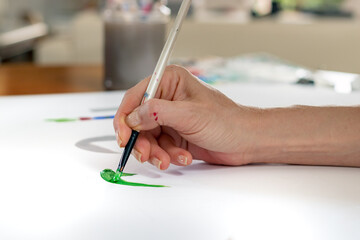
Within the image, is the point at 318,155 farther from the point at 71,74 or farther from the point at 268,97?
the point at 71,74

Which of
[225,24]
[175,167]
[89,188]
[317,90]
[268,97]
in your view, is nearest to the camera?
[89,188]

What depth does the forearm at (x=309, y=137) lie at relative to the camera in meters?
0.70

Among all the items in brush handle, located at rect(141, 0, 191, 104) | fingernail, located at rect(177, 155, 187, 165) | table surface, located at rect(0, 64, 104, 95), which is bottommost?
table surface, located at rect(0, 64, 104, 95)

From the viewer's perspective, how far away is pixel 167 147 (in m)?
0.68

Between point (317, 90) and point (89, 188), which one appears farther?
point (317, 90)

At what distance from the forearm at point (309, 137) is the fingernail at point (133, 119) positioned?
0.54 ft

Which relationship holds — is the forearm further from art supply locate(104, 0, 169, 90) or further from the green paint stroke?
art supply locate(104, 0, 169, 90)

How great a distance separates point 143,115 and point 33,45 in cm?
435

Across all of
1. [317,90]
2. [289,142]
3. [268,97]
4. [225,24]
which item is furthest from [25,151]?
[225,24]

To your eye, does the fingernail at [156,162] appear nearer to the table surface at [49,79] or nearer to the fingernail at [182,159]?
the fingernail at [182,159]

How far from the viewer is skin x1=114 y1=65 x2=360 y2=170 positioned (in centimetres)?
63

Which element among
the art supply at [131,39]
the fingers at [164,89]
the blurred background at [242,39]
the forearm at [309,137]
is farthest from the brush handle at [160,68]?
the blurred background at [242,39]

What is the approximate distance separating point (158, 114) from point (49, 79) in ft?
3.11

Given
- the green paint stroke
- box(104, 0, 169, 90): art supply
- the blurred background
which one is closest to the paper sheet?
the green paint stroke
